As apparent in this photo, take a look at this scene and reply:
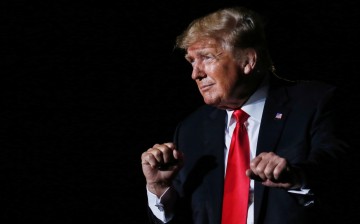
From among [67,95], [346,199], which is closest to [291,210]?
[346,199]

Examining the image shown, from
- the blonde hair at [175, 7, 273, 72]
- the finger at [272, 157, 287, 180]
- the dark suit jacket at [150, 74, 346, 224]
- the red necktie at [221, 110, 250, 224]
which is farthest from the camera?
the blonde hair at [175, 7, 273, 72]

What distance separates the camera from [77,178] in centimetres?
258

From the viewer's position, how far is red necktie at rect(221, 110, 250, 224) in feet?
6.22

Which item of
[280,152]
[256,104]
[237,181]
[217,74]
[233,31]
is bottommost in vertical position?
[237,181]

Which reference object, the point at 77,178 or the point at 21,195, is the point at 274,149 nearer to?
the point at 77,178

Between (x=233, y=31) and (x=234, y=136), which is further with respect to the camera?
(x=233, y=31)

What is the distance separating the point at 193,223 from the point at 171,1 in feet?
3.60

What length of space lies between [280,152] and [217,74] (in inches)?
15.0

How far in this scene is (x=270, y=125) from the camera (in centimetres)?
194

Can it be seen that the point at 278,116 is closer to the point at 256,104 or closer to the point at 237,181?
the point at 256,104

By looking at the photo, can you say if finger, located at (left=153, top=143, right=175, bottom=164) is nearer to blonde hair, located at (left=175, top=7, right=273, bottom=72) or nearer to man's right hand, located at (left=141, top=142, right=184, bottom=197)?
man's right hand, located at (left=141, top=142, right=184, bottom=197)

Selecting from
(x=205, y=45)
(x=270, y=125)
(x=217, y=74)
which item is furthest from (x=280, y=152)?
(x=205, y=45)

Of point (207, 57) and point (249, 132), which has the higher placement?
point (207, 57)

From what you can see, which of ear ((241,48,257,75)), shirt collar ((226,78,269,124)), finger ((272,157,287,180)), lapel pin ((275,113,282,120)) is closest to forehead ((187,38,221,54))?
ear ((241,48,257,75))
